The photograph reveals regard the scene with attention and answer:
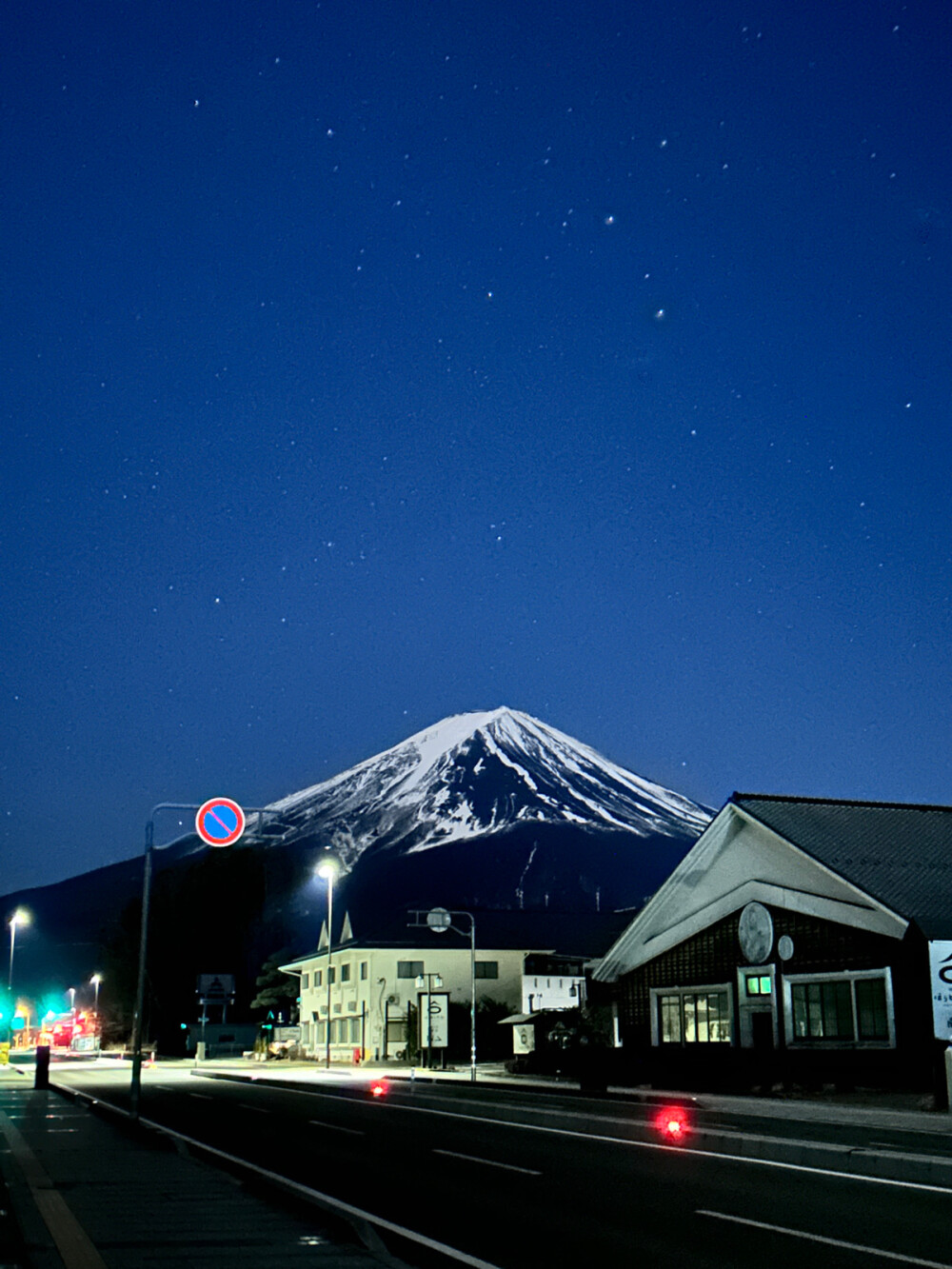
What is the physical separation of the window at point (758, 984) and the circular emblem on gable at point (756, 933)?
467 millimetres

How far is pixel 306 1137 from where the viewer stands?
21.8 meters

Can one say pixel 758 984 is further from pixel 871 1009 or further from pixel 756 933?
pixel 871 1009

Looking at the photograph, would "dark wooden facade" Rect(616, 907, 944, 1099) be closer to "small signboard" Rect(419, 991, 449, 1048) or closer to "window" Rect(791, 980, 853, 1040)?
"window" Rect(791, 980, 853, 1040)

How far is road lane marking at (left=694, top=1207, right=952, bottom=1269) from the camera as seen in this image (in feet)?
32.9

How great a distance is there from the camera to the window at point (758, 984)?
131 ft

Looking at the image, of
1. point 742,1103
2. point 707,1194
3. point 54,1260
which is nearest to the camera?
point 54,1260

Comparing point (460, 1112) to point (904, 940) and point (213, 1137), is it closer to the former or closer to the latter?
point (213, 1137)

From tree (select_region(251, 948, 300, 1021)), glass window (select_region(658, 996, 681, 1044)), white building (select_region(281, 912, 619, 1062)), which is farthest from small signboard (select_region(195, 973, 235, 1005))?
glass window (select_region(658, 996, 681, 1044))

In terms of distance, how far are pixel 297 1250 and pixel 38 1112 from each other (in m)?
20.5

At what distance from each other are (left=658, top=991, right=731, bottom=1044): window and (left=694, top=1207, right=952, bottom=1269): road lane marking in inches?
1177

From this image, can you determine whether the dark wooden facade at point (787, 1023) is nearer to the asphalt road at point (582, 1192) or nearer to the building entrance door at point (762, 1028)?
the building entrance door at point (762, 1028)

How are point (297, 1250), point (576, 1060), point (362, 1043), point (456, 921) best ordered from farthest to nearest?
point (456, 921) < point (362, 1043) < point (576, 1060) < point (297, 1250)

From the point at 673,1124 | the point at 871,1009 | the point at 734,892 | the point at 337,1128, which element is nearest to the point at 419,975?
the point at 734,892

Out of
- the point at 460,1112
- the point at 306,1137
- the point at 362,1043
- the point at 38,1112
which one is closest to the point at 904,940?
the point at 460,1112
